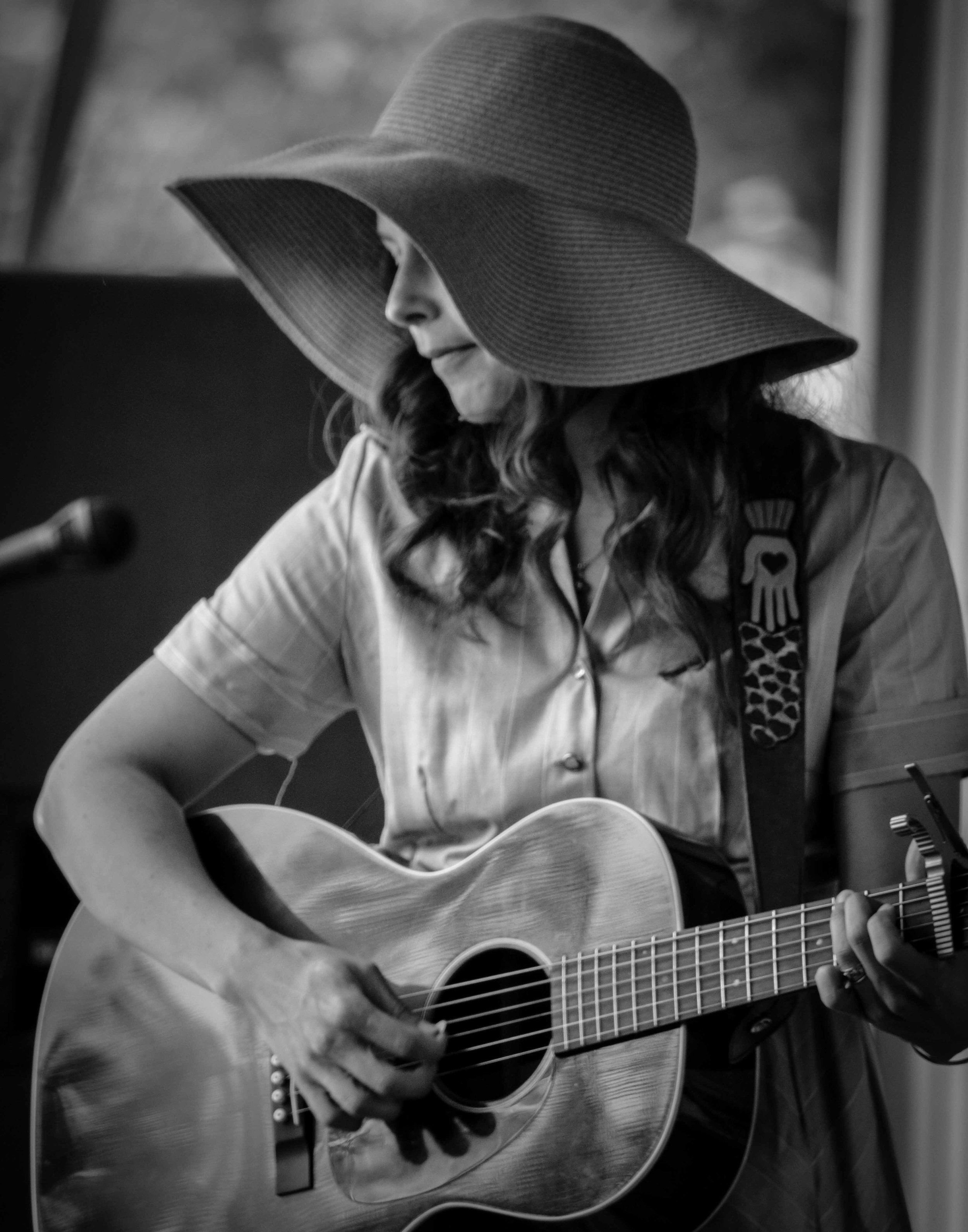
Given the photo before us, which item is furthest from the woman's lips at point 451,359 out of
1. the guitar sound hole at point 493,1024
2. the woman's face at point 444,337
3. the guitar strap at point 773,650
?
the guitar sound hole at point 493,1024

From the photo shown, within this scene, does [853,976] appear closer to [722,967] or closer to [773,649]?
[722,967]

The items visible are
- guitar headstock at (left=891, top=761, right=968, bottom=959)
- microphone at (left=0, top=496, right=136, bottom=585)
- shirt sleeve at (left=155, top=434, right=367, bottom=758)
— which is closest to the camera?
microphone at (left=0, top=496, right=136, bottom=585)

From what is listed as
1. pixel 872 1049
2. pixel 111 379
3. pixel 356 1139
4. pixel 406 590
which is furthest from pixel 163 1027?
pixel 111 379

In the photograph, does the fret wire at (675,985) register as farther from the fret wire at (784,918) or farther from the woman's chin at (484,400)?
the woman's chin at (484,400)

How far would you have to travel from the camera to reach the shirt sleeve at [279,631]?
4.16 ft

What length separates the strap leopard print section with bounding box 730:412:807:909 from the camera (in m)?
1.08

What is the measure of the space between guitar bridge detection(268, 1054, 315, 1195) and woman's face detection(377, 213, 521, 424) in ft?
1.92

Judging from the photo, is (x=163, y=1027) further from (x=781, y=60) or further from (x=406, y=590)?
(x=781, y=60)

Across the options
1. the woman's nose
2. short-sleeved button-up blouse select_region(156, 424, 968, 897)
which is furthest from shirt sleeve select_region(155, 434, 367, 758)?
the woman's nose

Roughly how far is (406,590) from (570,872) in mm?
325

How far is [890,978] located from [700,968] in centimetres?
13

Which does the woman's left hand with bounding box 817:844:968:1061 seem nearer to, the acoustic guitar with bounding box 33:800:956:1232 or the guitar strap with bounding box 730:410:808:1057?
the acoustic guitar with bounding box 33:800:956:1232

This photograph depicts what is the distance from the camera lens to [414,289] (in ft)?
3.67

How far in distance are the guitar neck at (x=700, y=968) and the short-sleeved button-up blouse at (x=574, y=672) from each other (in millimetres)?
146
